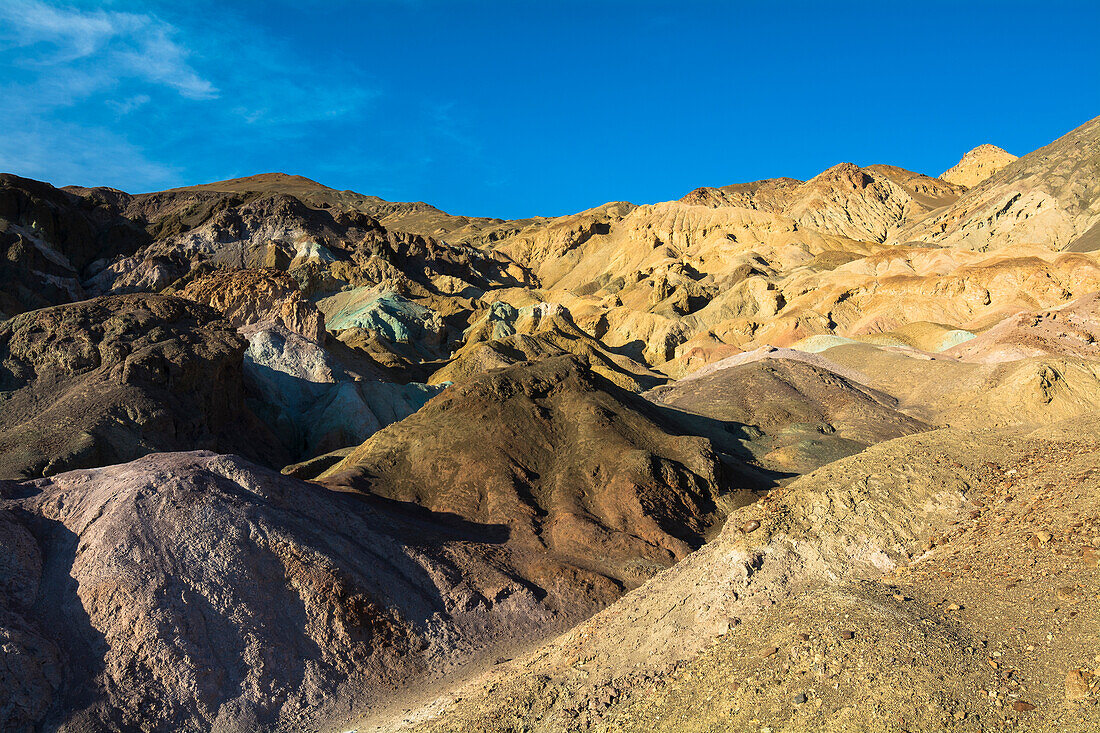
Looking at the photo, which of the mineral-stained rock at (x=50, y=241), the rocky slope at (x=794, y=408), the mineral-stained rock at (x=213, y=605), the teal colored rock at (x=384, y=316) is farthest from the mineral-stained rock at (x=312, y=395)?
the mineral-stained rock at (x=213, y=605)

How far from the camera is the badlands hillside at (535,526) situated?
8797 mm

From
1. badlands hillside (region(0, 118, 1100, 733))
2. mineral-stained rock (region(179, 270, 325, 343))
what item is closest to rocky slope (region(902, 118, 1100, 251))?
badlands hillside (region(0, 118, 1100, 733))

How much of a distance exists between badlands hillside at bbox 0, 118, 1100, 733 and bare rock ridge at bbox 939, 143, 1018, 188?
77.8 m

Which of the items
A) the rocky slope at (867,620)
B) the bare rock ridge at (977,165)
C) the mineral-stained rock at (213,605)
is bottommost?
the rocky slope at (867,620)

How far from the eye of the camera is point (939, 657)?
796 cm

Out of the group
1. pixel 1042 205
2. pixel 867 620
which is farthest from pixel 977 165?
pixel 867 620

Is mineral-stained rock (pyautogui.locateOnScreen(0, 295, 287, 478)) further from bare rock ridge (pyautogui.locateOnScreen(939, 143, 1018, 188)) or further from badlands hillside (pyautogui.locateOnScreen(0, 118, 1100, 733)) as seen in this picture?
bare rock ridge (pyautogui.locateOnScreen(939, 143, 1018, 188))

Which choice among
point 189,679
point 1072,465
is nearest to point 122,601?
point 189,679

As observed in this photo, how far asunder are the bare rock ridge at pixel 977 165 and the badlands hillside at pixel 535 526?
77.8m

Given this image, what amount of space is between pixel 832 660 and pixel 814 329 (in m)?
52.7

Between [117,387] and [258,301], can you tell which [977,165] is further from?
[117,387]

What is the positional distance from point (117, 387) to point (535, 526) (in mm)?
15895

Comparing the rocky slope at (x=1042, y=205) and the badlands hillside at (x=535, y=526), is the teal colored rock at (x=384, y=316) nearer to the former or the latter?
the badlands hillside at (x=535, y=526)

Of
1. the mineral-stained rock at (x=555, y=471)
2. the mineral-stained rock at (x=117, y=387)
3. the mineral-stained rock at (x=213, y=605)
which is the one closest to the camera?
the mineral-stained rock at (x=213, y=605)
